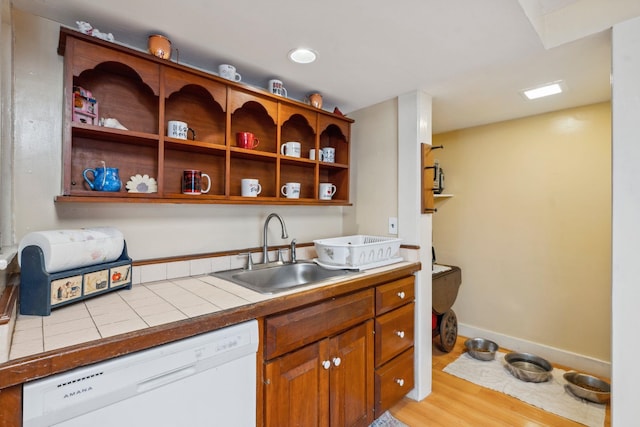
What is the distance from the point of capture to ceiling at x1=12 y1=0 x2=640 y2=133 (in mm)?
1209

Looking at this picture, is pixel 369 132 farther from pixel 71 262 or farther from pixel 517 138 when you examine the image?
pixel 71 262

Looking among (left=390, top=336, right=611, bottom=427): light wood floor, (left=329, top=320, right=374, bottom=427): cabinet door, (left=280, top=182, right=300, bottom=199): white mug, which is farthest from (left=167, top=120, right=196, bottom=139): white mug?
(left=390, top=336, right=611, bottom=427): light wood floor

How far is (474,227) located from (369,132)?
1.53 meters

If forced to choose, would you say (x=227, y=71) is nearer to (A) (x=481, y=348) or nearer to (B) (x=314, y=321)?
(B) (x=314, y=321)

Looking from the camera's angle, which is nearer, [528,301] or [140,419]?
[140,419]

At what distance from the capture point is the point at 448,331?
2.66m

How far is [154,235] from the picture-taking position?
1535 millimetres

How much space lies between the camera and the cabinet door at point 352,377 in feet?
4.73

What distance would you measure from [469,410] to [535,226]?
5.32 ft

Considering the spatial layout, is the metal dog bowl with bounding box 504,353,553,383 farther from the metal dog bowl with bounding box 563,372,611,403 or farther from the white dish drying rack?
the white dish drying rack

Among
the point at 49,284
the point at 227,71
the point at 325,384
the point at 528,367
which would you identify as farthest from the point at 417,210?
the point at 49,284

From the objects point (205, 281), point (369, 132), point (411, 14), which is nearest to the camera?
point (411, 14)

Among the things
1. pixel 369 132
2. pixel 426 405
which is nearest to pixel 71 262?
pixel 369 132

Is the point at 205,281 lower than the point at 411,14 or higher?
lower
